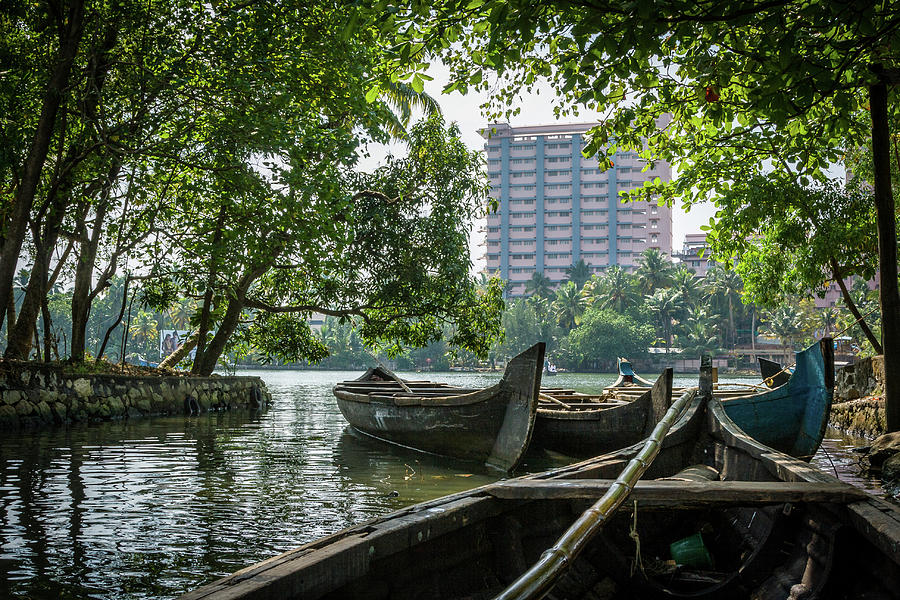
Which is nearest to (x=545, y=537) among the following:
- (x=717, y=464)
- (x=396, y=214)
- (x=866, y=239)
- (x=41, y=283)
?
(x=717, y=464)

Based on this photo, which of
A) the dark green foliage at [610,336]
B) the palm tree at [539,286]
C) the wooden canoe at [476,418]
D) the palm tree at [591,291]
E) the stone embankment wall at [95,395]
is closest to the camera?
the wooden canoe at [476,418]

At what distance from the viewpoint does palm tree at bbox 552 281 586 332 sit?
80312 mm

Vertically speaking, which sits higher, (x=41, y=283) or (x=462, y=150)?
(x=462, y=150)

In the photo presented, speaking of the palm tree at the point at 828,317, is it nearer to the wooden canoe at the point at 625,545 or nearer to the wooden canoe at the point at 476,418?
the wooden canoe at the point at 476,418

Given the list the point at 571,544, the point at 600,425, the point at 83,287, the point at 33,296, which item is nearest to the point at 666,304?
the point at 83,287

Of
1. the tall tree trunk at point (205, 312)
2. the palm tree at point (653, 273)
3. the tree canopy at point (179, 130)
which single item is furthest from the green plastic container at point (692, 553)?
the palm tree at point (653, 273)

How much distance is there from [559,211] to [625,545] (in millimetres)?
114444

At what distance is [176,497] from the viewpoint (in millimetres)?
8023

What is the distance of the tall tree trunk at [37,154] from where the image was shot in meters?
11.2

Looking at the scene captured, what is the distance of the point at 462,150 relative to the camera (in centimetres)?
1886

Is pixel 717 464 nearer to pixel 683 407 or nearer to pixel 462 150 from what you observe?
pixel 683 407

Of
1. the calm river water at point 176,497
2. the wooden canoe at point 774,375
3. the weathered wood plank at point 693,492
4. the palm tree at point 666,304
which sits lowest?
the calm river water at point 176,497

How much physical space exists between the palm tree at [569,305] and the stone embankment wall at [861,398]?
61.2 m

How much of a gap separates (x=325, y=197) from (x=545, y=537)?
334 inches
